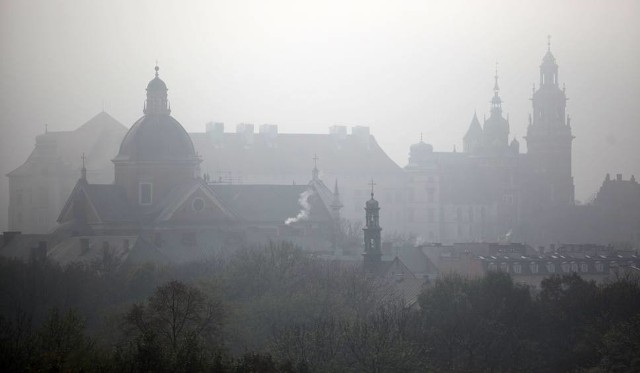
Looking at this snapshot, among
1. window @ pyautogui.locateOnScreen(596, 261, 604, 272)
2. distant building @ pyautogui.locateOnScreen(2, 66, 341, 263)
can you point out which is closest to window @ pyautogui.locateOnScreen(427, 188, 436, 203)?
distant building @ pyautogui.locateOnScreen(2, 66, 341, 263)

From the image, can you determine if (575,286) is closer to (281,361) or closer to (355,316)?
(355,316)

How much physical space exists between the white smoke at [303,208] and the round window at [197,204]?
7.25 meters

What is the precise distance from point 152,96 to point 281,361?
174ft

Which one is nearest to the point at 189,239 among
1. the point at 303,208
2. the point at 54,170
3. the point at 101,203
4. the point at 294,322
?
the point at 101,203

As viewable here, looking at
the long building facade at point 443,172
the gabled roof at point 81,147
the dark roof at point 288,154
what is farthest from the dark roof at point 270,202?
the dark roof at point 288,154

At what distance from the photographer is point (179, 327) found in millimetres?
52875

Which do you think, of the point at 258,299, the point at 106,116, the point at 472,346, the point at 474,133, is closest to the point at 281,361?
the point at 472,346

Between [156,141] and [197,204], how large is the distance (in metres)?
5.34

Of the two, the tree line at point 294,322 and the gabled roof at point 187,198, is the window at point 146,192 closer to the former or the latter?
the gabled roof at point 187,198

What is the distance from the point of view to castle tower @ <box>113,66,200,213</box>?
9750 cm

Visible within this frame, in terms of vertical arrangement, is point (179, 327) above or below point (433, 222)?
below

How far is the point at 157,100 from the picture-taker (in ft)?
325

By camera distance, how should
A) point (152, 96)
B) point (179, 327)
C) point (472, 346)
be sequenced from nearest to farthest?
point (179, 327) < point (472, 346) < point (152, 96)

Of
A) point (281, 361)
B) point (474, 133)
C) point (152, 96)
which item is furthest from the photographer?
point (474, 133)
